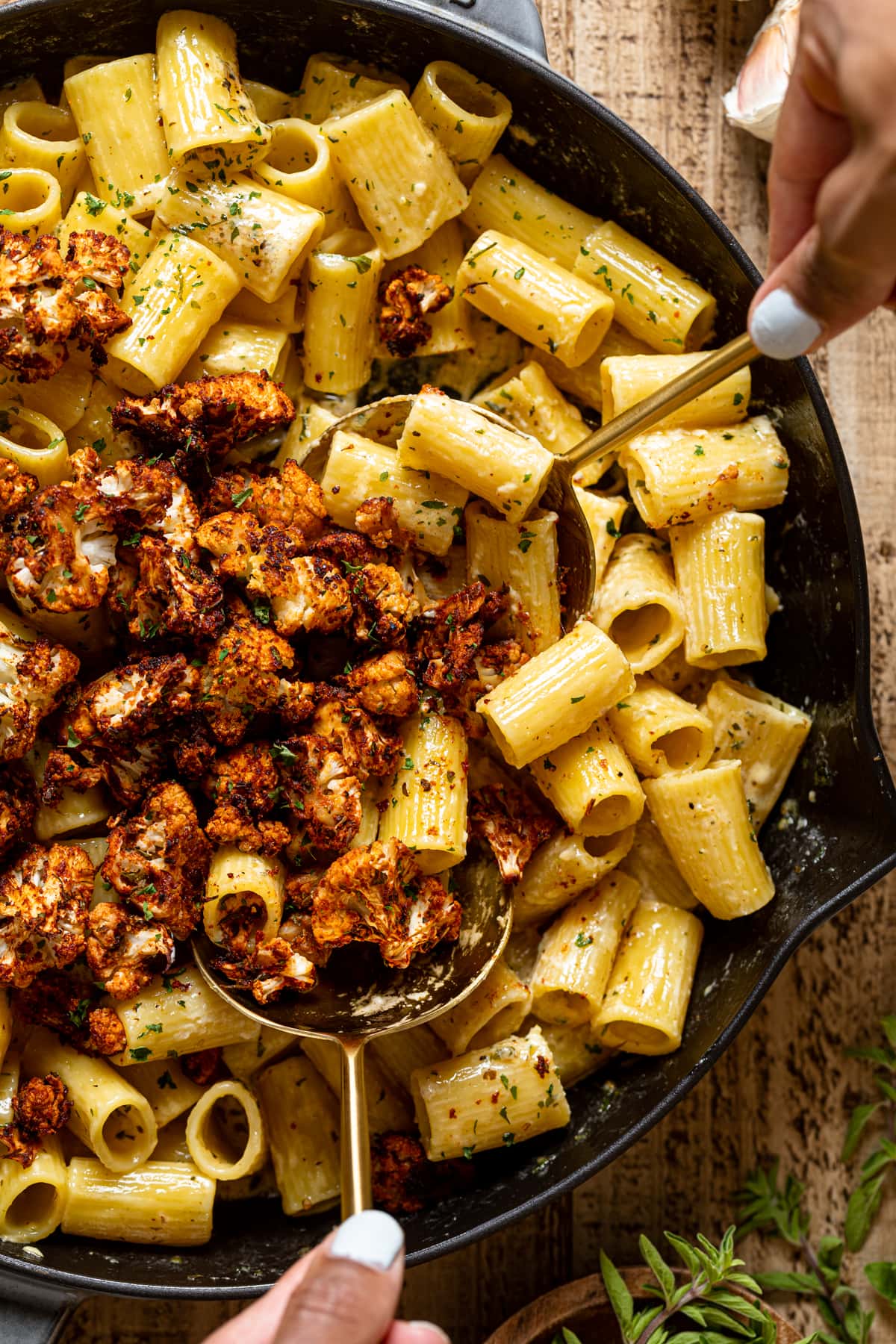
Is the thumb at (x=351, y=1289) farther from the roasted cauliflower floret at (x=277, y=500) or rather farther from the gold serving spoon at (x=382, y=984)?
the roasted cauliflower floret at (x=277, y=500)

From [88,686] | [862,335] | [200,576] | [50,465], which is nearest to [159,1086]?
[88,686]

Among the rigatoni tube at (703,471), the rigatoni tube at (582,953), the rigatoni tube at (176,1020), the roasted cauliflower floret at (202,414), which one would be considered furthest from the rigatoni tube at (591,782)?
the roasted cauliflower floret at (202,414)

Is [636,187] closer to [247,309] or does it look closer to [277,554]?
[247,309]

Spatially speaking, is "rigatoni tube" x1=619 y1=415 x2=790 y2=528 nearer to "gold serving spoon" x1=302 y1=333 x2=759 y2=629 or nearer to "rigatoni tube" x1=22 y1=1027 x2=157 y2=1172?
"gold serving spoon" x1=302 y1=333 x2=759 y2=629

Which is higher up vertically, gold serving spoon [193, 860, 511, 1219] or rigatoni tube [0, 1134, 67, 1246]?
gold serving spoon [193, 860, 511, 1219]

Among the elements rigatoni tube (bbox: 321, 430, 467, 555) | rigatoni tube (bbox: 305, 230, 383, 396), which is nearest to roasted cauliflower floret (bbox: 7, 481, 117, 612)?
rigatoni tube (bbox: 321, 430, 467, 555)

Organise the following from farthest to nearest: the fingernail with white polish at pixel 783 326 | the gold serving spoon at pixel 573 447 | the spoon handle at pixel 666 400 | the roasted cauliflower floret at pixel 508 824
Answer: the roasted cauliflower floret at pixel 508 824 → the gold serving spoon at pixel 573 447 → the spoon handle at pixel 666 400 → the fingernail with white polish at pixel 783 326
